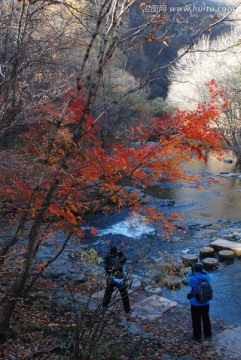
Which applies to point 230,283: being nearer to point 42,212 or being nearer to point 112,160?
point 112,160

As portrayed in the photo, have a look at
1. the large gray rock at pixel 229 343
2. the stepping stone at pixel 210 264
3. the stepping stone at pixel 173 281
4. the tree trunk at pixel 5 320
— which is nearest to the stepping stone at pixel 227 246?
the stepping stone at pixel 210 264

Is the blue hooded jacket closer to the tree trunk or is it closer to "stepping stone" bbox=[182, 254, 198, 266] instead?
the tree trunk

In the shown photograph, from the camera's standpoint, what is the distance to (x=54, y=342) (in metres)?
5.19

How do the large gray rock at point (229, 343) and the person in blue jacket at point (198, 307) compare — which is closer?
the large gray rock at point (229, 343)

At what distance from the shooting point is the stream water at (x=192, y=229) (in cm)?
857

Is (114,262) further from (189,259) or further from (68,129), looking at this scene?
(68,129)

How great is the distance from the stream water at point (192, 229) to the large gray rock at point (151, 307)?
41 cm

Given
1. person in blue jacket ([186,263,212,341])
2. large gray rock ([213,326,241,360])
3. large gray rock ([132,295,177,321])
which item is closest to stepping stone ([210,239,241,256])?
large gray rock ([132,295,177,321])

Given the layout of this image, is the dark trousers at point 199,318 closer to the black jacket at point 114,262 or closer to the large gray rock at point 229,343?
the large gray rock at point 229,343

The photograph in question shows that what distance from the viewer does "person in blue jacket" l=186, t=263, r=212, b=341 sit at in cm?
587

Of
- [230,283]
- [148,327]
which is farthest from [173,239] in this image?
[148,327]

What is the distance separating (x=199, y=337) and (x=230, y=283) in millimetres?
3361

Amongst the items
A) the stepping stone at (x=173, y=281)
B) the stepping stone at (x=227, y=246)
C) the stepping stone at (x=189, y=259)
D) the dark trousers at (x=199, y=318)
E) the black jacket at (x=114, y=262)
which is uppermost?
the black jacket at (x=114, y=262)

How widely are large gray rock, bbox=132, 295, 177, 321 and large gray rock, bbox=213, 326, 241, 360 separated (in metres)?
1.26
